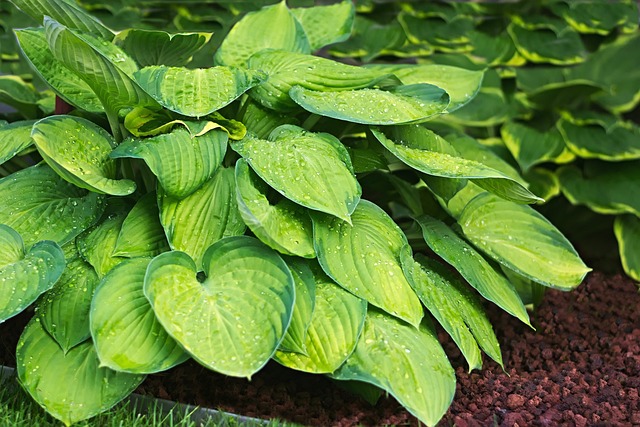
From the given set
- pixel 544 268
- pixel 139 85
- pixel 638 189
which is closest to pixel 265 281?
pixel 139 85

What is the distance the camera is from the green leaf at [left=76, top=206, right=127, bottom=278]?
188 centimetres

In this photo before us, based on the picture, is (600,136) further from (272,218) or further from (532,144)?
(272,218)

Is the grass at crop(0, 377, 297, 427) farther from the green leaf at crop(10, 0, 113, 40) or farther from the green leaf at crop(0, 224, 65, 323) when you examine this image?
the green leaf at crop(10, 0, 113, 40)

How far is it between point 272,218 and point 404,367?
1.50 ft

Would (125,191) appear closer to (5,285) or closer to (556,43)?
(5,285)

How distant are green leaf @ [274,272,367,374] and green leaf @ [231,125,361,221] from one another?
0.21 metres

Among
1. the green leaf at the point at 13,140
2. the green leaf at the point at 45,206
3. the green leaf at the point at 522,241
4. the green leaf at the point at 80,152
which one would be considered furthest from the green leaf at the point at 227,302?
the green leaf at the point at 522,241

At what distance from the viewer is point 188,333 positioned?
63.0 inches

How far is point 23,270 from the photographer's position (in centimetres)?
172

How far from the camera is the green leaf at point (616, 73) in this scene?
9.86 ft

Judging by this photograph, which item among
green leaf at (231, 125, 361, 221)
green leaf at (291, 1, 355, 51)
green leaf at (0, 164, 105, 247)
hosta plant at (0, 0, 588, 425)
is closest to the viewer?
hosta plant at (0, 0, 588, 425)

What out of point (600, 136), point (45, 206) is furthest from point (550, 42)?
point (45, 206)

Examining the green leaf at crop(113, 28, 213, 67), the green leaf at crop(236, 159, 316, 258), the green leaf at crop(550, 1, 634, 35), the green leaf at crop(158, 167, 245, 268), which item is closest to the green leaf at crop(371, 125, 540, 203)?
the green leaf at crop(236, 159, 316, 258)

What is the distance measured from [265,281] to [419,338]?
397mm
